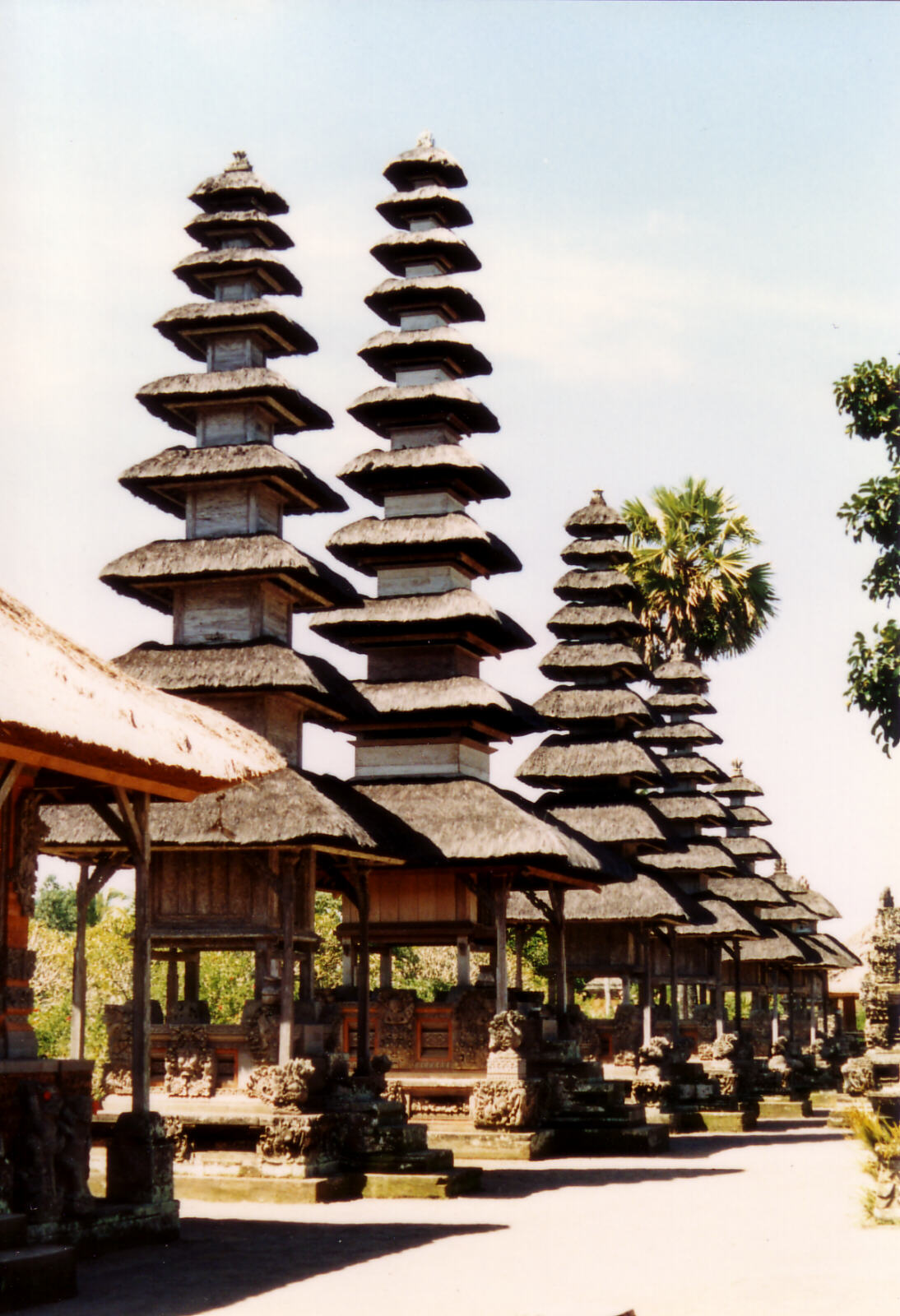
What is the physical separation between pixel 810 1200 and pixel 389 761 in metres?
12.6

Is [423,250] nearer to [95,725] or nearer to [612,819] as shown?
[612,819]

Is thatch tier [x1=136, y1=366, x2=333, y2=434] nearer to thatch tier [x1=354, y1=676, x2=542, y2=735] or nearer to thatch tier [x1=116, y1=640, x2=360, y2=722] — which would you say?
thatch tier [x1=116, y1=640, x2=360, y2=722]

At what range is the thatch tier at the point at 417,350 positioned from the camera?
31.6 m

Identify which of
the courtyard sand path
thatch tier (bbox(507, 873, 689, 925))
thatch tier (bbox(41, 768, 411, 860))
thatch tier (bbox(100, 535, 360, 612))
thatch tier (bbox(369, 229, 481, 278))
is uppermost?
thatch tier (bbox(369, 229, 481, 278))

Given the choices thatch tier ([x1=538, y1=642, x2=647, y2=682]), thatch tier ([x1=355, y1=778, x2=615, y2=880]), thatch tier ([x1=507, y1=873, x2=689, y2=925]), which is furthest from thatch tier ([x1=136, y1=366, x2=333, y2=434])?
thatch tier ([x1=538, y1=642, x2=647, y2=682])

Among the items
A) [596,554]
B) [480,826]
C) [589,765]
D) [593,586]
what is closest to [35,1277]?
[480,826]

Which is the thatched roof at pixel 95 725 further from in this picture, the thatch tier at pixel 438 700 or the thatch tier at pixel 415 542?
the thatch tier at pixel 415 542

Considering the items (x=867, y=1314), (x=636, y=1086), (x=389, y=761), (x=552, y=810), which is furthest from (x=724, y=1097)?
(x=867, y=1314)

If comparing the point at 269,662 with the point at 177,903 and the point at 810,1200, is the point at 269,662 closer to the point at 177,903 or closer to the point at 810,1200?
the point at 177,903

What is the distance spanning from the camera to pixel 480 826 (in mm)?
26828

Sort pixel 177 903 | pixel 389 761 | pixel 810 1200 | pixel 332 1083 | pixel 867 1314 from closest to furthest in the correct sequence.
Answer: pixel 867 1314 → pixel 810 1200 → pixel 332 1083 → pixel 177 903 → pixel 389 761

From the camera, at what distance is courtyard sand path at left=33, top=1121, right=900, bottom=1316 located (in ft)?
38.5

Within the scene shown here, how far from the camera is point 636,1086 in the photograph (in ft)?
105

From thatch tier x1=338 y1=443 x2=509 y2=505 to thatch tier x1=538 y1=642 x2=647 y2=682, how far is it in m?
5.73
